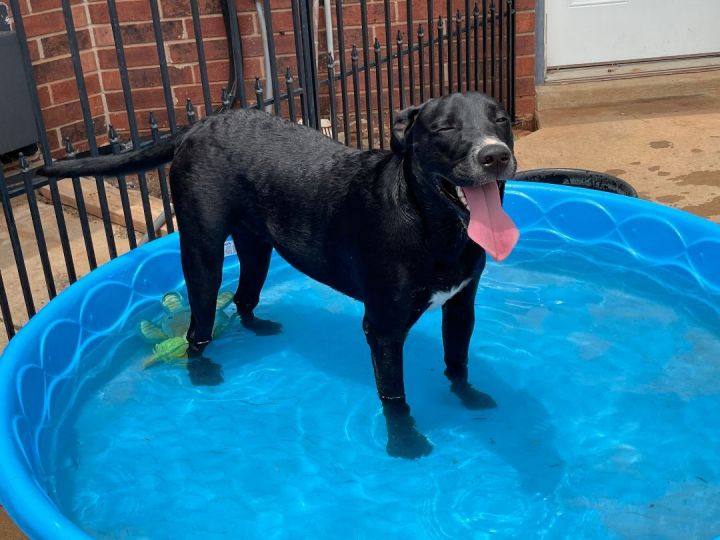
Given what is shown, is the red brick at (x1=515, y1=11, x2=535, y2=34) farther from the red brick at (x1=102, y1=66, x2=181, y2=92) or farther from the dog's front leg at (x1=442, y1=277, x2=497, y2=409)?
the dog's front leg at (x1=442, y1=277, x2=497, y2=409)

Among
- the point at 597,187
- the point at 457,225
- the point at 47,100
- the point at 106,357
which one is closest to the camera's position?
the point at 457,225

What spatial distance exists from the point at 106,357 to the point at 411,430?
156 centimetres

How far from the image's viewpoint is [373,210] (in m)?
3.00

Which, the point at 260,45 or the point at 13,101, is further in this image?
the point at 260,45

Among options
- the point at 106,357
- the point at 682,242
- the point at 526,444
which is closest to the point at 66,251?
the point at 106,357

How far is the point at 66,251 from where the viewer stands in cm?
425

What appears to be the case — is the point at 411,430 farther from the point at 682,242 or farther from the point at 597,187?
the point at 597,187

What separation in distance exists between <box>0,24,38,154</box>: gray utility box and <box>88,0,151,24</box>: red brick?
1036 millimetres

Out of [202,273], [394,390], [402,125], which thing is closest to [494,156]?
[402,125]

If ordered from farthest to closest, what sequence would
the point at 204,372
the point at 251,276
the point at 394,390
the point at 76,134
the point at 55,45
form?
the point at 76,134, the point at 55,45, the point at 251,276, the point at 204,372, the point at 394,390

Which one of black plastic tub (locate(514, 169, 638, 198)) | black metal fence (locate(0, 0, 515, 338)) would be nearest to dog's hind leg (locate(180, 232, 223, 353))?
black metal fence (locate(0, 0, 515, 338))

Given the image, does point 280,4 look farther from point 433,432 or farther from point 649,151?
point 433,432

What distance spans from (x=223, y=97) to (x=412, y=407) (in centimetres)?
218

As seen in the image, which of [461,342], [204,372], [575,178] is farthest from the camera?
[575,178]
